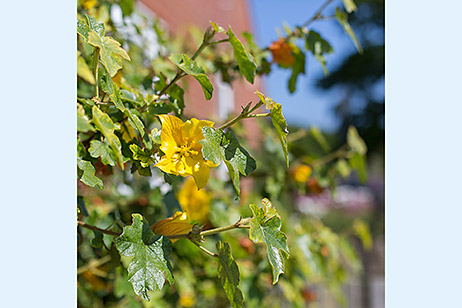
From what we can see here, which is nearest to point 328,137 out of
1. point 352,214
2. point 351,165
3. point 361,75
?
point 361,75

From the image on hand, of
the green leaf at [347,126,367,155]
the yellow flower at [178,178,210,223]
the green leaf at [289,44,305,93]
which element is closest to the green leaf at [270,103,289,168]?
the green leaf at [289,44,305,93]

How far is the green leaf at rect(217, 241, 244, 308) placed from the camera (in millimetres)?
587

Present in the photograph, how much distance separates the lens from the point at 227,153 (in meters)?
0.57

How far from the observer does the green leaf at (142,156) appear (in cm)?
60

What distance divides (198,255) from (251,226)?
0.88m

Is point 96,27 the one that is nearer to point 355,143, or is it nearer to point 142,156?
point 142,156

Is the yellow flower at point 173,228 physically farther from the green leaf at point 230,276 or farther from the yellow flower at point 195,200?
the yellow flower at point 195,200

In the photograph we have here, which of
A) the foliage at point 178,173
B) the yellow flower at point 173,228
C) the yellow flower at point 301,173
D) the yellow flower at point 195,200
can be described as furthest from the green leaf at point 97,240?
the yellow flower at point 301,173

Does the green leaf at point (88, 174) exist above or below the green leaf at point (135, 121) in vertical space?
below

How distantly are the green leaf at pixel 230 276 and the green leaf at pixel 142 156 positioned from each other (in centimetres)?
14

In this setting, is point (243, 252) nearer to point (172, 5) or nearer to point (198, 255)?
point (198, 255)

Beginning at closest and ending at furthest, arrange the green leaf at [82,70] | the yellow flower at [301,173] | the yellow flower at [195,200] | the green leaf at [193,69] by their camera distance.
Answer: the green leaf at [193,69] → the green leaf at [82,70] → the yellow flower at [195,200] → the yellow flower at [301,173]

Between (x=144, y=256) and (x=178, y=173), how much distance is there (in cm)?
11

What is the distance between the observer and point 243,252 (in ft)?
4.32
